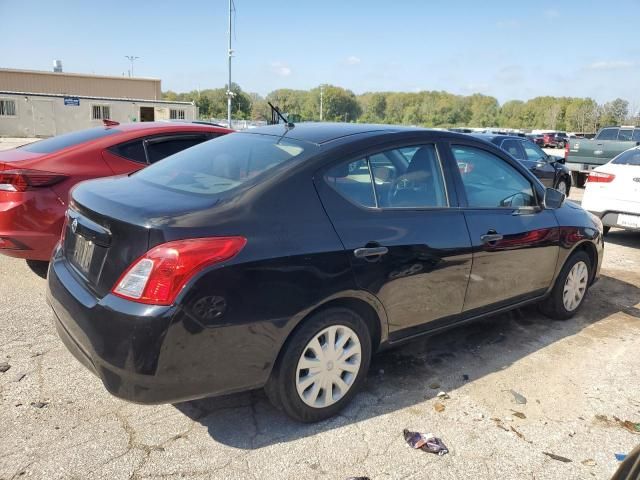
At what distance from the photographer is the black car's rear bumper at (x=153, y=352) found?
91.4 inches

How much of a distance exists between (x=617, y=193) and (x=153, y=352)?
7.31m

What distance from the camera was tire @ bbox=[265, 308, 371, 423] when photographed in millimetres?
2721

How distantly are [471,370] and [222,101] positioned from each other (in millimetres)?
94512

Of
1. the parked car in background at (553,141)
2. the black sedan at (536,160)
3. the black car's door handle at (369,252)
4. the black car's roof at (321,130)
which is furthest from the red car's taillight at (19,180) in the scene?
the parked car in background at (553,141)

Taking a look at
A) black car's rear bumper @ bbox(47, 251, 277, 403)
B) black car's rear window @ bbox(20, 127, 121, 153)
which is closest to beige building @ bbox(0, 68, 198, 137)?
black car's rear window @ bbox(20, 127, 121, 153)

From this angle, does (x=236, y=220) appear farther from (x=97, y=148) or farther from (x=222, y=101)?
(x=222, y=101)

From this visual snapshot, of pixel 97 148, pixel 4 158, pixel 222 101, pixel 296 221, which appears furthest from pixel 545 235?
pixel 222 101

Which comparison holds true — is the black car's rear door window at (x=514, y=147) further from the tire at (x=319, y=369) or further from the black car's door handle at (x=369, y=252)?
the tire at (x=319, y=369)

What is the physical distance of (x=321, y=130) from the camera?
344 centimetres

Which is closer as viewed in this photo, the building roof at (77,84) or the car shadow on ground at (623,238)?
the car shadow on ground at (623,238)

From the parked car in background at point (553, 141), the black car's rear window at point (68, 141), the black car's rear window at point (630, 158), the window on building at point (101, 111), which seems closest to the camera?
the black car's rear window at point (68, 141)

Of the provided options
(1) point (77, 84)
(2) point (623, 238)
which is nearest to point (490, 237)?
(2) point (623, 238)

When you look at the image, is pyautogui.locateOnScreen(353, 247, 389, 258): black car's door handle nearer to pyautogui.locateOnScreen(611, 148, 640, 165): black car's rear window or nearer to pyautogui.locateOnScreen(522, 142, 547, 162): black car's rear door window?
pyautogui.locateOnScreen(611, 148, 640, 165): black car's rear window

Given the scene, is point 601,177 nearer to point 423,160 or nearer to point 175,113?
point 423,160
